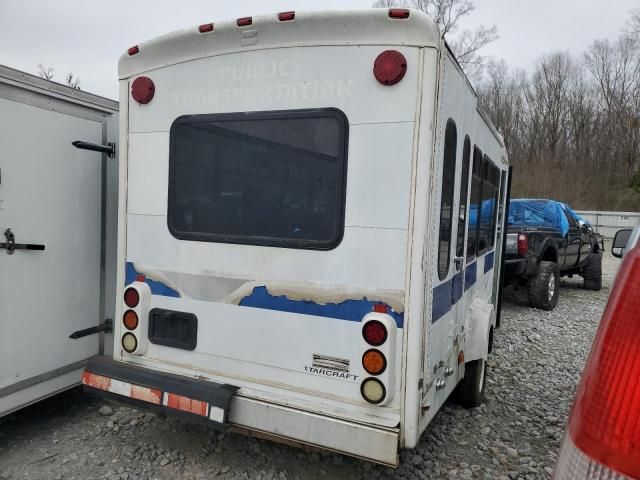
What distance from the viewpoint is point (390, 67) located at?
2561 millimetres

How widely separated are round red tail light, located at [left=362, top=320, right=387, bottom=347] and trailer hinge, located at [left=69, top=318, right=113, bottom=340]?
2.29 meters

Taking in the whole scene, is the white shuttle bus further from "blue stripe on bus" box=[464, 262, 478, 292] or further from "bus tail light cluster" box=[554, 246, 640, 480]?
"bus tail light cluster" box=[554, 246, 640, 480]

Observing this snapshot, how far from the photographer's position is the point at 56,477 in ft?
10.3

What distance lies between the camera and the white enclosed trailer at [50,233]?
3307 millimetres

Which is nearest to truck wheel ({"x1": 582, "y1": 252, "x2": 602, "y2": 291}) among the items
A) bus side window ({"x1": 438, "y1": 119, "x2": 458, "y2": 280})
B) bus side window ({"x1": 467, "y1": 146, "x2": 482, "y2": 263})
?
bus side window ({"x1": 467, "y1": 146, "x2": 482, "y2": 263})

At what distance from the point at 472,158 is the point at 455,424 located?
2060mm

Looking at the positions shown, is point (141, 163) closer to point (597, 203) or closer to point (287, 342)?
point (287, 342)

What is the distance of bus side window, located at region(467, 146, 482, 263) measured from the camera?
12.3ft

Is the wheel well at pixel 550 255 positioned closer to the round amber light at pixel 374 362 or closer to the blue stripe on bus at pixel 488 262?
the blue stripe on bus at pixel 488 262

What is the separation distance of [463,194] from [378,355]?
1287 millimetres

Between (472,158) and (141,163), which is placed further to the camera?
(472,158)

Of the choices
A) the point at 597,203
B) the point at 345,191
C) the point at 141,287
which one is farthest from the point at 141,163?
the point at 597,203

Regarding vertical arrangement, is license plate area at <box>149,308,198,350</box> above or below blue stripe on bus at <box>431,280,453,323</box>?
below

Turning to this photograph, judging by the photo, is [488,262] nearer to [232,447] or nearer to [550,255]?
[232,447]
